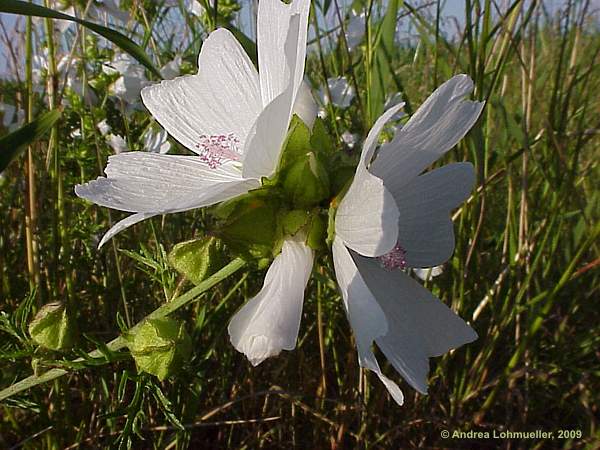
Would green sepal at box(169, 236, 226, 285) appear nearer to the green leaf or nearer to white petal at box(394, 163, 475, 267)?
white petal at box(394, 163, 475, 267)

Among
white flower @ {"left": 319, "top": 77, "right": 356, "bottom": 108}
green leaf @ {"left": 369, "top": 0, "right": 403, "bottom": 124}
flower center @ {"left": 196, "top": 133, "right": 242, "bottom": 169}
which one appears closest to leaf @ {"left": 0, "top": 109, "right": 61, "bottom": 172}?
flower center @ {"left": 196, "top": 133, "right": 242, "bottom": 169}

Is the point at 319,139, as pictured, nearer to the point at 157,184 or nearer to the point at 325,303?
the point at 157,184

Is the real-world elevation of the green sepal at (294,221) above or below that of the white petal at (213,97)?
below

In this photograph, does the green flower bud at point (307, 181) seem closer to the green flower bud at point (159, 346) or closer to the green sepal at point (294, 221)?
the green sepal at point (294, 221)

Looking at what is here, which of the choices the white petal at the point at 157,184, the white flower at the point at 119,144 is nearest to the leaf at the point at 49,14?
the white petal at the point at 157,184

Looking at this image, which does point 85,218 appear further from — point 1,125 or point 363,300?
point 363,300

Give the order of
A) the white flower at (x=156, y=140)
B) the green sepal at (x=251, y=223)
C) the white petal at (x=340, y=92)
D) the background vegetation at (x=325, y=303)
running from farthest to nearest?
the white petal at (x=340, y=92) → the white flower at (x=156, y=140) → the background vegetation at (x=325, y=303) → the green sepal at (x=251, y=223)
